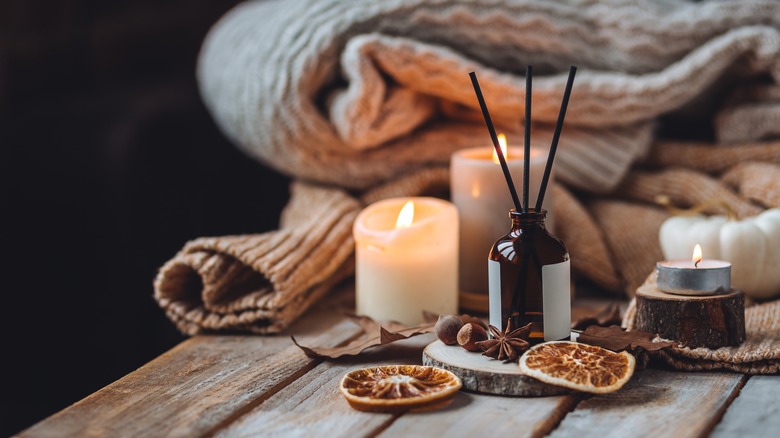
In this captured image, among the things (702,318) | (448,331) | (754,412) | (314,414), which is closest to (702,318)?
(702,318)

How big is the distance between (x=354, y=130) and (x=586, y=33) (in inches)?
12.4

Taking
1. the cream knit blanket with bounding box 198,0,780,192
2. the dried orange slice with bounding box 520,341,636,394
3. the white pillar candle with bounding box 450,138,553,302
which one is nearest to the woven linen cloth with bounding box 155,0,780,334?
the cream knit blanket with bounding box 198,0,780,192

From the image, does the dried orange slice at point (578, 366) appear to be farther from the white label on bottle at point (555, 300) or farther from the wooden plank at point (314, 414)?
the wooden plank at point (314, 414)

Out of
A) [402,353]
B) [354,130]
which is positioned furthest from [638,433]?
[354,130]

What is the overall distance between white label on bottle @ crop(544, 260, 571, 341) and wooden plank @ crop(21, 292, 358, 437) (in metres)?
0.22

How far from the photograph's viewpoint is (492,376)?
73 centimetres

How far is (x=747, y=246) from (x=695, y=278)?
162 mm

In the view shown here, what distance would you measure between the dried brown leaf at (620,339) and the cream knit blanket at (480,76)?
1.19 ft

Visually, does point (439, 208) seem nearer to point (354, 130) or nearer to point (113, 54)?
point (354, 130)

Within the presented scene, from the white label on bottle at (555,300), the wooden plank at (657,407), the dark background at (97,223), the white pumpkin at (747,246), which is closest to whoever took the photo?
the wooden plank at (657,407)

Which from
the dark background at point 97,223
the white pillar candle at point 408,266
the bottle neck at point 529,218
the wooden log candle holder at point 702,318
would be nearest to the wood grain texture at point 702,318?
the wooden log candle holder at point 702,318

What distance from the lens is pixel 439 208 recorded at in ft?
3.22

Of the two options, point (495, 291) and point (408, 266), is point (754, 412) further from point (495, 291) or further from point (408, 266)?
point (408, 266)

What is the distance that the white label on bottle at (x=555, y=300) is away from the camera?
77 centimetres
